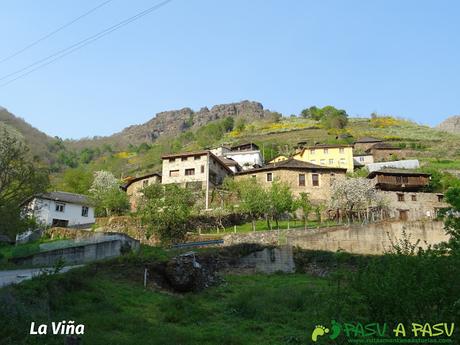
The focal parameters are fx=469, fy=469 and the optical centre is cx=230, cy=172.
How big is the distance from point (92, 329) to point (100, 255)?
15.1 m

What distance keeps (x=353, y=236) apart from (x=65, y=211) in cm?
3090

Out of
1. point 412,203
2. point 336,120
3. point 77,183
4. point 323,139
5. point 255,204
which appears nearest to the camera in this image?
point 255,204

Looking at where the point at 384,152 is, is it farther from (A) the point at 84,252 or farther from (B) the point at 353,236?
(A) the point at 84,252

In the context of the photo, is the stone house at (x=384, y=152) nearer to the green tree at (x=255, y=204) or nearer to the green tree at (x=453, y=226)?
the green tree at (x=255, y=204)

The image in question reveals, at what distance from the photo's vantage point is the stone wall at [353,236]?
32938 millimetres

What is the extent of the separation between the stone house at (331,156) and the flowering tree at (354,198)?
18.2 metres

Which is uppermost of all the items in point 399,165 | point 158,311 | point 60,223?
point 399,165

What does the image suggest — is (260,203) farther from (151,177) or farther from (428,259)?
(428,259)

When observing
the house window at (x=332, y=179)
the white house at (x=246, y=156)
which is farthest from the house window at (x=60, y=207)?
the house window at (x=332, y=179)

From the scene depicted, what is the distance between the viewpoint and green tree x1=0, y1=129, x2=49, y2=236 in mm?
23708

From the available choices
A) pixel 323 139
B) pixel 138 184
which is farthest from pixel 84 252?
pixel 323 139

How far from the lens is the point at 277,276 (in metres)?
29.7

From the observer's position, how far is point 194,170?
2254 inches

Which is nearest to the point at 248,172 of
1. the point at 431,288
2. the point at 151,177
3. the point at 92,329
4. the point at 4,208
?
the point at 151,177
